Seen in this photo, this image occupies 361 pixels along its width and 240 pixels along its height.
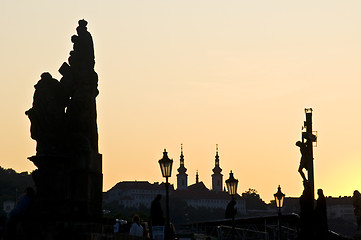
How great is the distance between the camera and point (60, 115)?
1730 centimetres

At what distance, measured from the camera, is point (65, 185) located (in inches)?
669

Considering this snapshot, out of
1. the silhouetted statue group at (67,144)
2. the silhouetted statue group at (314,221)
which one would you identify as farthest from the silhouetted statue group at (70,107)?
the silhouetted statue group at (314,221)

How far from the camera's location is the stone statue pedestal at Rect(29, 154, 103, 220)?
54.9 ft

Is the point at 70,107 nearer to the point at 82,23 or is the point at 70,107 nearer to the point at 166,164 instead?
the point at 82,23

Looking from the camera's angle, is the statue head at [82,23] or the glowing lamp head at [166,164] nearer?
the statue head at [82,23]

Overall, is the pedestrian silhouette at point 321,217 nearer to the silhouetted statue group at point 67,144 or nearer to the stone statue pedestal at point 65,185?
the silhouetted statue group at point 67,144

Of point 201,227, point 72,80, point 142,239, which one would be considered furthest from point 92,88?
point 201,227

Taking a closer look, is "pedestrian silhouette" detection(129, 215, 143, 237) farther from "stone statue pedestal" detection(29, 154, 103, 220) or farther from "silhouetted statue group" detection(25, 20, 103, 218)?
"stone statue pedestal" detection(29, 154, 103, 220)

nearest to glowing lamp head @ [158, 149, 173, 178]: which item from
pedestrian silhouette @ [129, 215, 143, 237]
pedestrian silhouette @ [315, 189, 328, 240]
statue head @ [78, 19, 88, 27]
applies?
pedestrian silhouette @ [315, 189, 328, 240]

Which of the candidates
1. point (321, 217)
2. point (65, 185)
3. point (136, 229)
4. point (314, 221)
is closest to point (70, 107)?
point (65, 185)

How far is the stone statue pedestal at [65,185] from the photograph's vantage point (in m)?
16.7

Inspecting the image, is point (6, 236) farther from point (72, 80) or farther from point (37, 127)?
point (72, 80)

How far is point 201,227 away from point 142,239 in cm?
4371

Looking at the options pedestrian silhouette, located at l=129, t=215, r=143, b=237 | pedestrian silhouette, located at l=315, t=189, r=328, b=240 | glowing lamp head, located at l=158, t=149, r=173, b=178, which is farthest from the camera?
glowing lamp head, located at l=158, t=149, r=173, b=178
